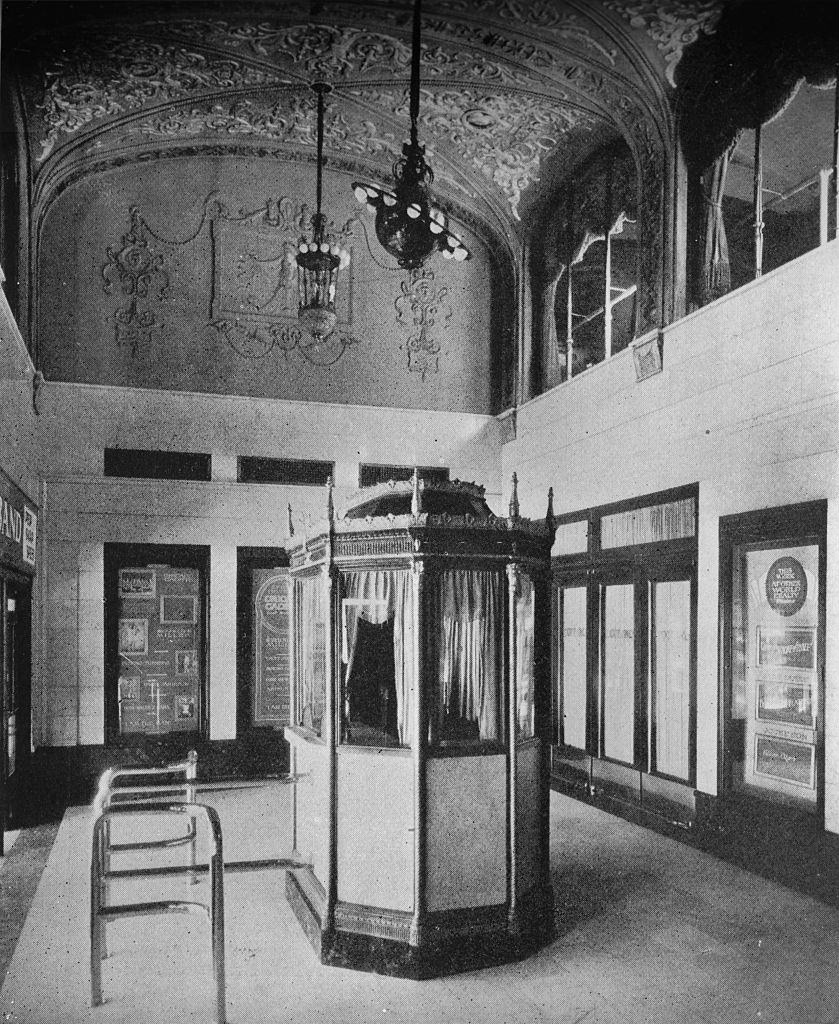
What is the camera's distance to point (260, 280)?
866cm

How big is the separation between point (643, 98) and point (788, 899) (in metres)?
5.58

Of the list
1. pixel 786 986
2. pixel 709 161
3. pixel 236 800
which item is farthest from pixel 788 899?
pixel 709 161

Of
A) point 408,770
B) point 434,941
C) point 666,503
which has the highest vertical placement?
point 666,503

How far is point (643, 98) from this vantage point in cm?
641

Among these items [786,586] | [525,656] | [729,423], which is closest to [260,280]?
[729,423]

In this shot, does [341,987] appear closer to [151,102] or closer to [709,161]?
[709,161]

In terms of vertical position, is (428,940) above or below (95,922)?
below

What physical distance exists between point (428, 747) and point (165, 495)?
509 cm

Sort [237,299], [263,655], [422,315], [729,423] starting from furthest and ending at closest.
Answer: [422,315]
[237,299]
[263,655]
[729,423]

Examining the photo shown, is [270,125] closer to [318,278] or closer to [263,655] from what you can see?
[318,278]

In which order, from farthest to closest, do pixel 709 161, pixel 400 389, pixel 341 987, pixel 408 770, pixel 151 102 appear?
1. pixel 400 389
2. pixel 151 102
3. pixel 709 161
4. pixel 408 770
5. pixel 341 987

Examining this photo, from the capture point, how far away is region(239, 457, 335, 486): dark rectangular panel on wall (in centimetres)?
855

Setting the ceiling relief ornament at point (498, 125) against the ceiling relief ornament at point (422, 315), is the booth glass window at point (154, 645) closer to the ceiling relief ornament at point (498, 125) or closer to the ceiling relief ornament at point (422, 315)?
the ceiling relief ornament at point (422, 315)

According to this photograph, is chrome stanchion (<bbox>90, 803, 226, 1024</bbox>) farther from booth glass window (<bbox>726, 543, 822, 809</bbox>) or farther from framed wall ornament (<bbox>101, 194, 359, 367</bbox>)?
framed wall ornament (<bbox>101, 194, 359, 367</bbox>)
